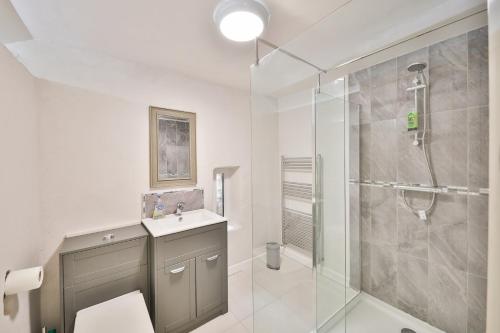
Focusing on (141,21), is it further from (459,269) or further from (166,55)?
(459,269)

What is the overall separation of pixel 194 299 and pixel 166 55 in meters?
2.19

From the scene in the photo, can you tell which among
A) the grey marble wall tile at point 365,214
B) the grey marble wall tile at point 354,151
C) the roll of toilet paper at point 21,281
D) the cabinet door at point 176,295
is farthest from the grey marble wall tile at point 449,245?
the roll of toilet paper at point 21,281

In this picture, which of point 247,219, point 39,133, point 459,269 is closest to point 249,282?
point 247,219

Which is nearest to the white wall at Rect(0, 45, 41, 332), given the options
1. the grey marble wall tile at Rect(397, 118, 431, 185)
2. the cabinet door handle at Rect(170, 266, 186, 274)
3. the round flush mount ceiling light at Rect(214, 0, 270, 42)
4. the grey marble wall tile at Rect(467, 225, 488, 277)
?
the cabinet door handle at Rect(170, 266, 186, 274)

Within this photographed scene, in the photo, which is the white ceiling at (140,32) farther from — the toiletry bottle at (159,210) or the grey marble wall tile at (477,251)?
the grey marble wall tile at (477,251)

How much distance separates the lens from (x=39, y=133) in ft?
4.86

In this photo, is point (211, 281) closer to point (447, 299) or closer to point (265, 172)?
point (265, 172)

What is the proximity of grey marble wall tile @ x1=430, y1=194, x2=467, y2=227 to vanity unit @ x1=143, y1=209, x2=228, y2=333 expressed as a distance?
1782 millimetres

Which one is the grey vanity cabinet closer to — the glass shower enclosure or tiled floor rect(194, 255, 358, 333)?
tiled floor rect(194, 255, 358, 333)

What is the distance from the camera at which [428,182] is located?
1.60 m

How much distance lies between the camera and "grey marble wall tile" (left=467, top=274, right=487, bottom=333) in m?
1.36

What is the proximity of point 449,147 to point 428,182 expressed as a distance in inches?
11.9

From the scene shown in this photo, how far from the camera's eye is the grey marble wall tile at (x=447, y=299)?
1.45 metres

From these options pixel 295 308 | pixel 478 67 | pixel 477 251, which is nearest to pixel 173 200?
pixel 295 308
